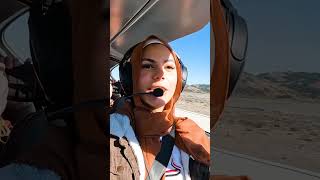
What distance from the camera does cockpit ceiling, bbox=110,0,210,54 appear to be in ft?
4.94

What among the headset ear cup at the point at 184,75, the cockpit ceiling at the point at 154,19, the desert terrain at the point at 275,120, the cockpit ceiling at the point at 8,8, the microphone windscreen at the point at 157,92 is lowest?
the desert terrain at the point at 275,120

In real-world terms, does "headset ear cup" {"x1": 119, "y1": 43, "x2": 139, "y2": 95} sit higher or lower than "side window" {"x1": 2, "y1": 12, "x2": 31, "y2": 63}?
lower

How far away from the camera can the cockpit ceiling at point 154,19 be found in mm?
1505

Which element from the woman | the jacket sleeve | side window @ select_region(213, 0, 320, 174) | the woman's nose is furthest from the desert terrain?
the jacket sleeve

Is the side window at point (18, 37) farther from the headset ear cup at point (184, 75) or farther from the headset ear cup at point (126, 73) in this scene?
the headset ear cup at point (184, 75)

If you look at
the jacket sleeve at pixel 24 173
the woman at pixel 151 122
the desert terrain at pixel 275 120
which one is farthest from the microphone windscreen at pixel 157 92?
the jacket sleeve at pixel 24 173

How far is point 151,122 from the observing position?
1650 mm

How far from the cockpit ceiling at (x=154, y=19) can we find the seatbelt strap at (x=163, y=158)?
383 mm

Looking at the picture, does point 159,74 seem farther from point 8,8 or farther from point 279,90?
point 8,8

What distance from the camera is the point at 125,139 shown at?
5.41 feet

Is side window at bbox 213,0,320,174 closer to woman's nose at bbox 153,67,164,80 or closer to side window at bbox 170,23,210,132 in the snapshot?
side window at bbox 170,23,210,132

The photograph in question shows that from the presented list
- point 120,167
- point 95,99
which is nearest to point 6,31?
point 95,99

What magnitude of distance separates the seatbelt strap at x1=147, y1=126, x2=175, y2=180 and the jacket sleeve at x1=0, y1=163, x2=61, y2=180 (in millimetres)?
532

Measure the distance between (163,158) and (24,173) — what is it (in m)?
0.71
